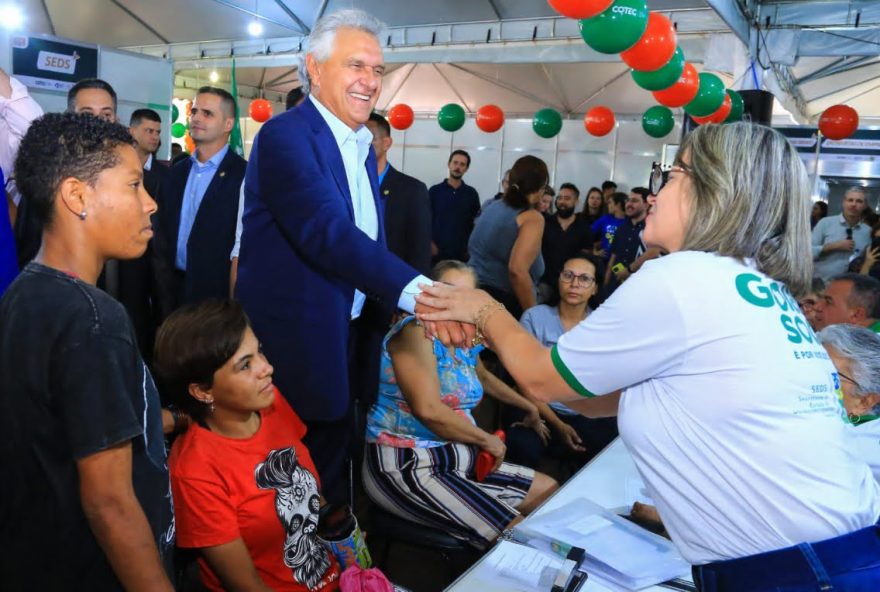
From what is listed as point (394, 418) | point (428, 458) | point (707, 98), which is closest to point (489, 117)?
point (707, 98)

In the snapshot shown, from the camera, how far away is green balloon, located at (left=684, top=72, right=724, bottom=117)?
5.93m

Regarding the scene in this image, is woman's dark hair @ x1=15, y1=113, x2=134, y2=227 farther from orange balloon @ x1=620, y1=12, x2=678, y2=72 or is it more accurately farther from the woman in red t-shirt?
orange balloon @ x1=620, y1=12, x2=678, y2=72

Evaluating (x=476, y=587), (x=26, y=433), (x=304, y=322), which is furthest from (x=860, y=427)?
(x=26, y=433)

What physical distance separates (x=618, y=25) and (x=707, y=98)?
1.82 metres

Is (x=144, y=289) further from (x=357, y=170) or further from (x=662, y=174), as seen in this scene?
(x=662, y=174)

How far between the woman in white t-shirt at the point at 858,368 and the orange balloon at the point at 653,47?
10.9 feet

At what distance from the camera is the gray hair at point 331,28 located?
1.77 metres

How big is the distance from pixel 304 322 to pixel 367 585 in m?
0.59

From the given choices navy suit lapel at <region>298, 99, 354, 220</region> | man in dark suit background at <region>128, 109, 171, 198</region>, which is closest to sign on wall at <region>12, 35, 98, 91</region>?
man in dark suit background at <region>128, 109, 171, 198</region>

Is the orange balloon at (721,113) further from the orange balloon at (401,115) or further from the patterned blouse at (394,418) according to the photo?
the patterned blouse at (394,418)

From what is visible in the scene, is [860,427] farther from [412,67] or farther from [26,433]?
[412,67]

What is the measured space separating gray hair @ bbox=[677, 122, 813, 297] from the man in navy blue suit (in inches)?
23.1

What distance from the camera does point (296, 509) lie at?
1687 millimetres

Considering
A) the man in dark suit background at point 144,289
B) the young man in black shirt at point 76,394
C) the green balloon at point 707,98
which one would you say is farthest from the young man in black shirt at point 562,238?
the young man in black shirt at point 76,394
